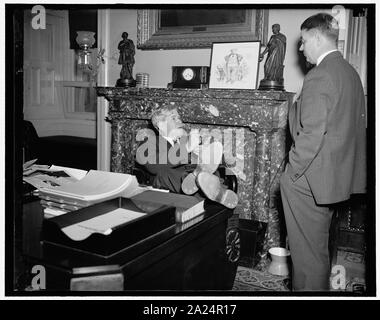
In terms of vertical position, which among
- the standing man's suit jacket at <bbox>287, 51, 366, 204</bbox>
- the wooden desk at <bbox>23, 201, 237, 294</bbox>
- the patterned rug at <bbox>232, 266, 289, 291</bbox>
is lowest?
the patterned rug at <bbox>232, 266, 289, 291</bbox>

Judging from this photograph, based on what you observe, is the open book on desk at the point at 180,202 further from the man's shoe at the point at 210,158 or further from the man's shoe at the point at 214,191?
the man's shoe at the point at 210,158

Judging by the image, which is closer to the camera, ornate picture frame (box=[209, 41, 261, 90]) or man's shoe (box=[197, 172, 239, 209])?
man's shoe (box=[197, 172, 239, 209])

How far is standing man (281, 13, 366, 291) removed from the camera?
1.97 meters

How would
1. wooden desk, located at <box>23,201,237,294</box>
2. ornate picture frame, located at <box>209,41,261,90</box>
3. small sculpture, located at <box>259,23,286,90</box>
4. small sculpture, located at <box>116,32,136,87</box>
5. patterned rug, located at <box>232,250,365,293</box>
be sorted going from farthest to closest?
1. small sculpture, located at <box>116,32,136,87</box>
2. ornate picture frame, located at <box>209,41,261,90</box>
3. small sculpture, located at <box>259,23,286,90</box>
4. patterned rug, located at <box>232,250,365,293</box>
5. wooden desk, located at <box>23,201,237,294</box>

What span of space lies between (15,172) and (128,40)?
280cm

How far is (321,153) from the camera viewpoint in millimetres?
2018

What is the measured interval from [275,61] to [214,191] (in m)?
1.45

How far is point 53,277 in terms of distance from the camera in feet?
3.67

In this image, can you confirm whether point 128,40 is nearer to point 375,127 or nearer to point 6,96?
point 6,96

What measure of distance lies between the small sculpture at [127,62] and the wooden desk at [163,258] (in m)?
2.41

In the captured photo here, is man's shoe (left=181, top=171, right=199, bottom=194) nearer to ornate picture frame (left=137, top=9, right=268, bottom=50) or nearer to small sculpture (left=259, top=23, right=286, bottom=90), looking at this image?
small sculpture (left=259, top=23, right=286, bottom=90)

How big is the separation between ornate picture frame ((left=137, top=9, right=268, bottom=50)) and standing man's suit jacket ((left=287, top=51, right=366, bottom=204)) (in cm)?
134

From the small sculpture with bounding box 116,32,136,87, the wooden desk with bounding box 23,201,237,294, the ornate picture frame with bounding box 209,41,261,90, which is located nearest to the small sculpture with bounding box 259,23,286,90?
the ornate picture frame with bounding box 209,41,261,90

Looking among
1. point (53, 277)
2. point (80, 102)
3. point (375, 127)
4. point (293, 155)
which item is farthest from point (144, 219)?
point (80, 102)
